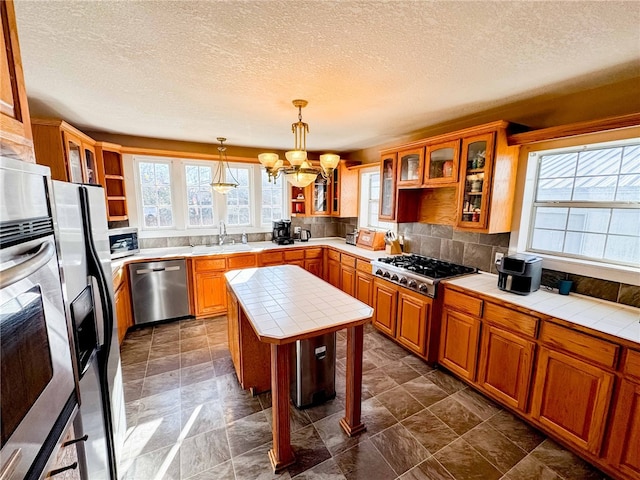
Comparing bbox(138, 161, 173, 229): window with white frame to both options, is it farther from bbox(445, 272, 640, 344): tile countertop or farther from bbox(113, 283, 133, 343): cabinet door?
bbox(445, 272, 640, 344): tile countertop


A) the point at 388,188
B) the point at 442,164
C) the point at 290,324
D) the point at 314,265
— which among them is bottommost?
the point at 314,265

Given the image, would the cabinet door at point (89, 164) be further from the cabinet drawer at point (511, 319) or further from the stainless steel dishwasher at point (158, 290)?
the cabinet drawer at point (511, 319)

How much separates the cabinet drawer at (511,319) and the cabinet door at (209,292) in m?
3.03

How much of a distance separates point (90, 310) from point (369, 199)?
12.6ft

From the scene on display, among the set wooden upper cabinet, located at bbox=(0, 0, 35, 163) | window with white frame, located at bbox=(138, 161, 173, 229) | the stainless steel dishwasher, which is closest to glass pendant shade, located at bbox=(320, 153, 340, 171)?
wooden upper cabinet, located at bbox=(0, 0, 35, 163)

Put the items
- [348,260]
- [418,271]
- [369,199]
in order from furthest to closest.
Result: [369,199], [348,260], [418,271]

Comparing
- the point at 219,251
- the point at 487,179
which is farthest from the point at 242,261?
the point at 487,179

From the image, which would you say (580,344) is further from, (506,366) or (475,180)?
(475,180)

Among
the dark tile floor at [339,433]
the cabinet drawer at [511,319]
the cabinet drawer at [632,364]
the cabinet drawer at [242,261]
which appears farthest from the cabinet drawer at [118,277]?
the cabinet drawer at [632,364]

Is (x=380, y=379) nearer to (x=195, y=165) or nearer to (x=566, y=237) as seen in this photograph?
(x=566, y=237)

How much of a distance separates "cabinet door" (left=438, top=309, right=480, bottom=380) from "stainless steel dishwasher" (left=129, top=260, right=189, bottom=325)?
314cm

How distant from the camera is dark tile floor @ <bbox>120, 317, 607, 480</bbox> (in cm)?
172

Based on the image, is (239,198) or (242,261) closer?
(242,261)

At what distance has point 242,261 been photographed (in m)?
3.99
